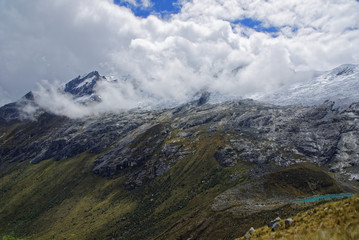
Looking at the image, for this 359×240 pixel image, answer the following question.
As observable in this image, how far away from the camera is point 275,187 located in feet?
604

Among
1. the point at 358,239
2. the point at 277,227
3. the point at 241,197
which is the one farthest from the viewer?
the point at 241,197

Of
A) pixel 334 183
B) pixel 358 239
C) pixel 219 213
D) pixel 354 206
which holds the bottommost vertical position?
pixel 334 183

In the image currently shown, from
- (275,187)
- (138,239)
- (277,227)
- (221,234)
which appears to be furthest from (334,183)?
(277,227)

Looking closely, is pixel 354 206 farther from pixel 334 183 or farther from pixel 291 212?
pixel 334 183

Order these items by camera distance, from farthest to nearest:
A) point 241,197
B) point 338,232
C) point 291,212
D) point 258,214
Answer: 1. point 241,197
2. point 258,214
3. point 291,212
4. point 338,232

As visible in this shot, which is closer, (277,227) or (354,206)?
(354,206)

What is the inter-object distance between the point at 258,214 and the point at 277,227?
91.3 meters

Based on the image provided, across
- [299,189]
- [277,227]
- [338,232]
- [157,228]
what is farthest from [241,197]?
[338,232]

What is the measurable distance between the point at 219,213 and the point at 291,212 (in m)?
38.1

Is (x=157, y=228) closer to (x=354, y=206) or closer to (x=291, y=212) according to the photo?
(x=291, y=212)

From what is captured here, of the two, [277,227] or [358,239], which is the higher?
[358,239]

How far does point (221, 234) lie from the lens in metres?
112

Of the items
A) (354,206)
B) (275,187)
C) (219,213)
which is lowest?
(275,187)

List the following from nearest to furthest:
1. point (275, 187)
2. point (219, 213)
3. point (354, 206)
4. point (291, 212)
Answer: point (354, 206) < point (291, 212) < point (219, 213) < point (275, 187)
